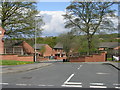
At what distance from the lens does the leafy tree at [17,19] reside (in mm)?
39281

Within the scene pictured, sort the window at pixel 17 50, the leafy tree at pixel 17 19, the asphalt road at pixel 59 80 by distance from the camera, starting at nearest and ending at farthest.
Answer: the asphalt road at pixel 59 80 < the leafy tree at pixel 17 19 < the window at pixel 17 50

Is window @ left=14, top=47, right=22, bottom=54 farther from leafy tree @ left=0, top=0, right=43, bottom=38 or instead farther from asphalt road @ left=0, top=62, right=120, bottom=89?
asphalt road @ left=0, top=62, right=120, bottom=89

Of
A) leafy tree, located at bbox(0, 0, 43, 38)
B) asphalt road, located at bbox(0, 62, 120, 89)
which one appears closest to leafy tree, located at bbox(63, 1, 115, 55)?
leafy tree, located at bbox(0, 0, 43, 38)

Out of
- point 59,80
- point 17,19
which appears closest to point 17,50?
point 17,19

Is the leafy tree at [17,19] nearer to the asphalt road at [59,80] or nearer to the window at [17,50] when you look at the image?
the window at [17,50]

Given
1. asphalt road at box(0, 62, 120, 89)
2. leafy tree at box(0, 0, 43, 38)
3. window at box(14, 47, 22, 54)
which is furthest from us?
window at box(14, 47, 22, 54)

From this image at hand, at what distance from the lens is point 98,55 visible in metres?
41.8

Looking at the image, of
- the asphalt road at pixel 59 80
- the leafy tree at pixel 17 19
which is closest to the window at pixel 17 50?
the leafy tree at pixel 17 19

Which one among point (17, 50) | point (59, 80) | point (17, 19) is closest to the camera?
point (59, 80)

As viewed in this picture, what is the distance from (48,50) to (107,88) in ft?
292

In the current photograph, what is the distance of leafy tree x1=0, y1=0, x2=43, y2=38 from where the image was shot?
39281 millimetres

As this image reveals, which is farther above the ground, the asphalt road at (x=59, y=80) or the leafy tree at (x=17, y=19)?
the leafy tree at (x=17, y=19)

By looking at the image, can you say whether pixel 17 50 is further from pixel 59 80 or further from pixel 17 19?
pixel 59 80

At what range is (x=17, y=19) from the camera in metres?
39.9
